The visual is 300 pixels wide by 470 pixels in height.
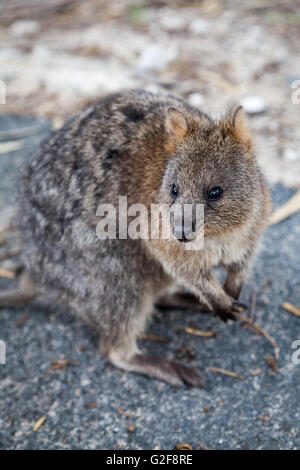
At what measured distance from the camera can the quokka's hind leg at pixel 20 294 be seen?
11.0ft

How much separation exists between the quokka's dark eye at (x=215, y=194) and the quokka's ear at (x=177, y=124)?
1.20ft

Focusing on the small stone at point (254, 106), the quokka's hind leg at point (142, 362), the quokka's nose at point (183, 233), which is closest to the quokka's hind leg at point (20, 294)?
the quokka's hind leg at point (142, 362)

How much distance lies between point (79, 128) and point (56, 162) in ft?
0.82

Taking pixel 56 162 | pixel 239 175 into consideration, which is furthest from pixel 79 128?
pixel 239 175

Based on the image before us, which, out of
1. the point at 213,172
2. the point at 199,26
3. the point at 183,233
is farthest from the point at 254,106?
the point at 183,233

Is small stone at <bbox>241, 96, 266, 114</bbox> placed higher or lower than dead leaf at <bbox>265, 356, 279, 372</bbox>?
higher

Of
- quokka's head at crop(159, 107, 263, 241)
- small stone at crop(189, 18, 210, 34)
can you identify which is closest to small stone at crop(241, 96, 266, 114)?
small stone at crop(189, 18, 210, 34)

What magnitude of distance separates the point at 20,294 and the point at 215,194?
5.51 feet

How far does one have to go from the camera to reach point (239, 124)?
2479 millimetres

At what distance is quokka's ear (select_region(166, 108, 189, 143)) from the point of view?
8.25 ft

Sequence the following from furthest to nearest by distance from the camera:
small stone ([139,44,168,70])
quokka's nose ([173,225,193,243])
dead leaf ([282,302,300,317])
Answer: small stone ([139,44,168,70]) < dead leaf ([282,302,300,317]) < quokka's nose ([173,225,193,243])

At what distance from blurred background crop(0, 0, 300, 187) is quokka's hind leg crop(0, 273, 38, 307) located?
225cm

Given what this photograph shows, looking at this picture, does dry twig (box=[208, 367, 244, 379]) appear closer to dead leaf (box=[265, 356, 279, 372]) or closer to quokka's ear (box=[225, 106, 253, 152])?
dead leaf (box=[265, 356, 279, 372])

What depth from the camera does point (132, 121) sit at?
290 cm
